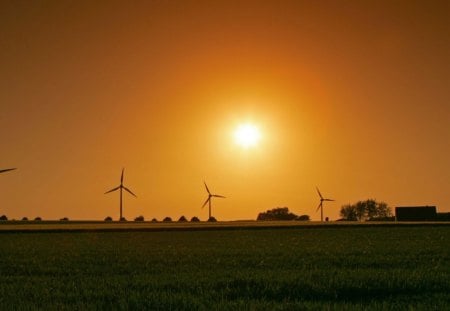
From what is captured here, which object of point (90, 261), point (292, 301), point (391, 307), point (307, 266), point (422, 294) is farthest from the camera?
point (90, 261)

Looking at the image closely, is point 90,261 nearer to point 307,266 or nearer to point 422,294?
point 307,266

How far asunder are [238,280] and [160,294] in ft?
13.4

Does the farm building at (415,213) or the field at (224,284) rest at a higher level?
the farm building at (415,213)

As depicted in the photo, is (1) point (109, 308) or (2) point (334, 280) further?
(2) point (334, 280)

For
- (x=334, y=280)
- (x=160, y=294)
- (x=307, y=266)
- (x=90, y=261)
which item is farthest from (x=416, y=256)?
(x=160, y=294)

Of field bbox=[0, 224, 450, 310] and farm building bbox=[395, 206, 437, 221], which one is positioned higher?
farm building bbox=[395, 206, 437, 221]

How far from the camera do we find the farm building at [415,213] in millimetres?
182375

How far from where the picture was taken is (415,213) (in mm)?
184500

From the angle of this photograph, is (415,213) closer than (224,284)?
No

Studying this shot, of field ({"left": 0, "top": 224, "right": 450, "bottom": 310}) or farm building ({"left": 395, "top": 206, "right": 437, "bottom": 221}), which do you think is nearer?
field ({"left": 0, "top": 224, "right": 450, "bottom": 310})

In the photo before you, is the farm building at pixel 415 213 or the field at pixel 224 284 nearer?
the field at pixel 224 284

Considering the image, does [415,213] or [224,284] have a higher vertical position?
[415,213]

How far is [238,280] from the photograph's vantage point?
2094 cm

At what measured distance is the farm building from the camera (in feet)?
598
